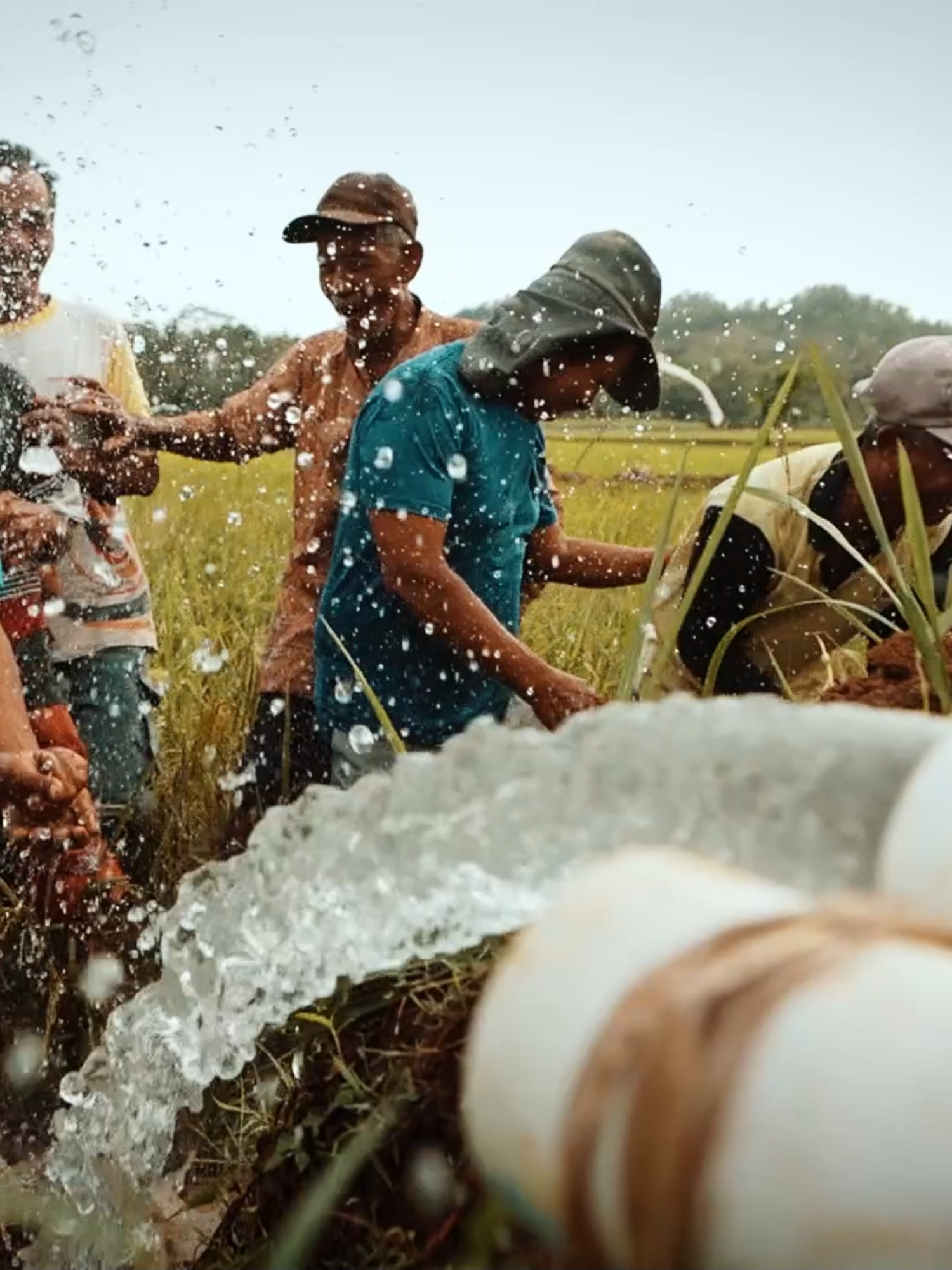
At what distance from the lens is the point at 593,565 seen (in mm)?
1632

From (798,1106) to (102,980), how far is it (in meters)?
1.98

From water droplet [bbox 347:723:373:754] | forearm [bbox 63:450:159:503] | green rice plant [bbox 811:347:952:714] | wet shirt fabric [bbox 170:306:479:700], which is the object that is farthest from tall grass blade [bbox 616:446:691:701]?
forearm [bbox 63:450:159:503]

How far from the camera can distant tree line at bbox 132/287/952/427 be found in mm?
1619

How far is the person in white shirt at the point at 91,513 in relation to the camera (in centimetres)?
200

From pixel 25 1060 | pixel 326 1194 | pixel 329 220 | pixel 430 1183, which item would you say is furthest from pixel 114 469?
pixel 326 1194

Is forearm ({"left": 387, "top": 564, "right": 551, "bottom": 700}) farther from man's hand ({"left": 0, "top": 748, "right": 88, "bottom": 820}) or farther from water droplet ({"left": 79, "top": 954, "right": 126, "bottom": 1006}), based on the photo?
water droplet ({"left": 79, "top": 954, "right": 126, "bottom": 1006})

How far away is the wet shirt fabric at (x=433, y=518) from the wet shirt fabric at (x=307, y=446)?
0.61 ft

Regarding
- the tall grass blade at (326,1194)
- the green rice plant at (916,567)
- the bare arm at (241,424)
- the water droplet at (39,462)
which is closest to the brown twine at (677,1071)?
the tall grass blade at (326,1194)

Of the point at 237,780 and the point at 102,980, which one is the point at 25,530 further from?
the point at 102,980

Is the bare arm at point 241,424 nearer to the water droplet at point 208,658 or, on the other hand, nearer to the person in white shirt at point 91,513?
the person in white shirt at point 91,513

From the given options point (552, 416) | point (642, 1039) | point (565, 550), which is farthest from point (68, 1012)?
point (642, 1039)

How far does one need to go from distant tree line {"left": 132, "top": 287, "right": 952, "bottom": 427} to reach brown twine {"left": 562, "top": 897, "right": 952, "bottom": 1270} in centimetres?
107

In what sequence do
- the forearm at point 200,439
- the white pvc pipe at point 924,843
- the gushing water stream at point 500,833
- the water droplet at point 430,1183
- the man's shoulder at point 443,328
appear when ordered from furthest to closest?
the forearm at point 200,439 → the man's shoulder at point 443,328 → the water droplet at point 430,1183 → the gushing water stream at point 500,833 → the white pvc pipe at point 924,843

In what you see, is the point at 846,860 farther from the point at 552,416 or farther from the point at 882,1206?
the point at 552,416
